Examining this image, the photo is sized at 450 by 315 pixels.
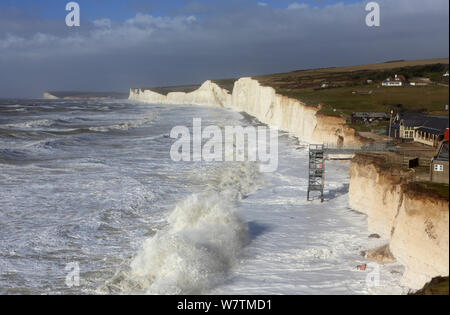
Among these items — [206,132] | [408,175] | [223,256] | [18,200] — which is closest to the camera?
[223,256]

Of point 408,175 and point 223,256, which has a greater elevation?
point 408,175

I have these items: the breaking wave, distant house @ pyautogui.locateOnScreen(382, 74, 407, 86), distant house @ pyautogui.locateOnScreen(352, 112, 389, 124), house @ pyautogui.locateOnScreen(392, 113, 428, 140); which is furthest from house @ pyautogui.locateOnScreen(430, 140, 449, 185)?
distant house @ pyautogui.locateOnScreen(382, 74, 407, 86)

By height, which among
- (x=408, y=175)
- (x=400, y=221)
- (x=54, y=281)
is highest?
(x=408, y=175)

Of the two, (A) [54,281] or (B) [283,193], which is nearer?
(A) [54,281]

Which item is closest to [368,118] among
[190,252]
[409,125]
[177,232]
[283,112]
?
[409,125]

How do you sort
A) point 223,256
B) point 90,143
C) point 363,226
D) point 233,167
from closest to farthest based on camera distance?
point 223,256 < point 363,226 < point 233,167 < point 90,143

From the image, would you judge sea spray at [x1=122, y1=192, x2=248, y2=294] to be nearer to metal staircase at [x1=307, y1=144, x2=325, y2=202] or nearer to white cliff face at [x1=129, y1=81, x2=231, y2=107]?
metal staircase at [x1=307, y1=144, x2=325, y2=202]
